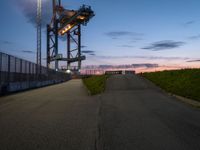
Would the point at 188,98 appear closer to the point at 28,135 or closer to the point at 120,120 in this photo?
the point at 120,120

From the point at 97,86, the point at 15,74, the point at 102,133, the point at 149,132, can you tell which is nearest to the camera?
the point at 102,133

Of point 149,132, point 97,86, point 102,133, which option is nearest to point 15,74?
point 97,86

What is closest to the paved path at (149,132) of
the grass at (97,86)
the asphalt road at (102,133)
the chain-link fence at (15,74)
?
the asphalt road at (102,133)

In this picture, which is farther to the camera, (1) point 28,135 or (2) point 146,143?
(1) point 28,135

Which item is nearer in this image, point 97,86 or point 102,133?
point 102,133

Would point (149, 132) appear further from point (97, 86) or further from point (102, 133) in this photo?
point (97, 86)

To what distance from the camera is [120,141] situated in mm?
6504

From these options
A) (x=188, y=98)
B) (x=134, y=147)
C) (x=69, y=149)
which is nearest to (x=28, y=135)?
(x=69, y=149)

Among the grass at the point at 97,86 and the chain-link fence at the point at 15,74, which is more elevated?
the chain-link fence at the point at 15,74

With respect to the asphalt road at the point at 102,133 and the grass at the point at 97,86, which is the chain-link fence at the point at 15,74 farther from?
the asphalt road at the point at 102,133

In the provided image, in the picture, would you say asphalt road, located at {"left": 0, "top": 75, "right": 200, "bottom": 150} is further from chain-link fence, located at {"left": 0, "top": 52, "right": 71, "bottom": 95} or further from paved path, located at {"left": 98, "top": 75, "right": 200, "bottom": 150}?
chain-link fence, located at {"left": 0, "top": 52, "right": 71, "bottom": 95}

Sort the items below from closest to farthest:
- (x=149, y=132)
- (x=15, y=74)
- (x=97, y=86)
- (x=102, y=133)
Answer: (x=102, y=133), (x=149, y=132), (x=15, y=74), (x=97, y=86)

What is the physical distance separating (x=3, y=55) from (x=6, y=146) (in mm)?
18642

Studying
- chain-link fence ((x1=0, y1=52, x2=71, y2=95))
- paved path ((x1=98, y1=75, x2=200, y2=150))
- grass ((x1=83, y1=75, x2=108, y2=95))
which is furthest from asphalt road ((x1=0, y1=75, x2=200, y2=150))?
chain-link fence ((x1=0, y1=52, x2=71, y2=95))
